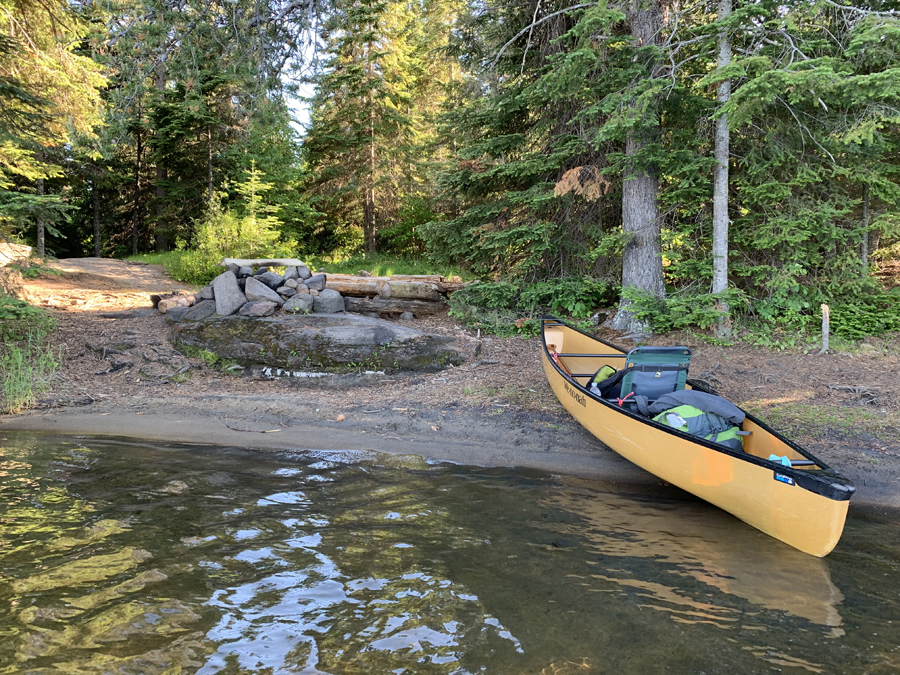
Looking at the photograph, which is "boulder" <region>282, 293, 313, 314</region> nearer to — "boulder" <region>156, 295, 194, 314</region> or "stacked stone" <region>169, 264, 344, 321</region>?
"stacked stone" <region>169, 264, 344, 321</region>

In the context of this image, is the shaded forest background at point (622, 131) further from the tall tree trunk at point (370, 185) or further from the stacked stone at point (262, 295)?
the tall tree trunk at point (370, 185)

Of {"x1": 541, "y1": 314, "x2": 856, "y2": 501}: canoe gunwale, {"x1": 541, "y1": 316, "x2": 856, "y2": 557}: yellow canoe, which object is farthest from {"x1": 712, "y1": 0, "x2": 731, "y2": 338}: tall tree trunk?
{"x1": 541, "y1": 314, "x2": 856, "y2": 501}: canoe gunwale

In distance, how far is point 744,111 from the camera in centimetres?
805

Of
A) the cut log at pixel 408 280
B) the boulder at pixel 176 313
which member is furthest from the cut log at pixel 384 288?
the boulder at pixel 176 313

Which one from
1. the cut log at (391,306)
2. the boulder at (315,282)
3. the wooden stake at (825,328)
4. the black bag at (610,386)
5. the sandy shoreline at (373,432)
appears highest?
the boulder at (315,282)

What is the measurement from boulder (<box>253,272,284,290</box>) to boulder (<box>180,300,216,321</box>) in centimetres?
108

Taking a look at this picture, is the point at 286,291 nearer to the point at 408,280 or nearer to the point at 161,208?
the point at 408,280

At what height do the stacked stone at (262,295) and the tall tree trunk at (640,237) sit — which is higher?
the tall tree trunk at (640,237)

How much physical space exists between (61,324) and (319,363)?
5574 mm

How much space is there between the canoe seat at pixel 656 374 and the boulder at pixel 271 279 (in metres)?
7.90

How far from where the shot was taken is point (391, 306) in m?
12.7

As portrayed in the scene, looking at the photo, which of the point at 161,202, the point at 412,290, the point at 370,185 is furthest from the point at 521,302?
the point at 161,202

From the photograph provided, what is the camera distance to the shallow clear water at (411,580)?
11.9ft

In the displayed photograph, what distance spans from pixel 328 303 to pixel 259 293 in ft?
4.56
